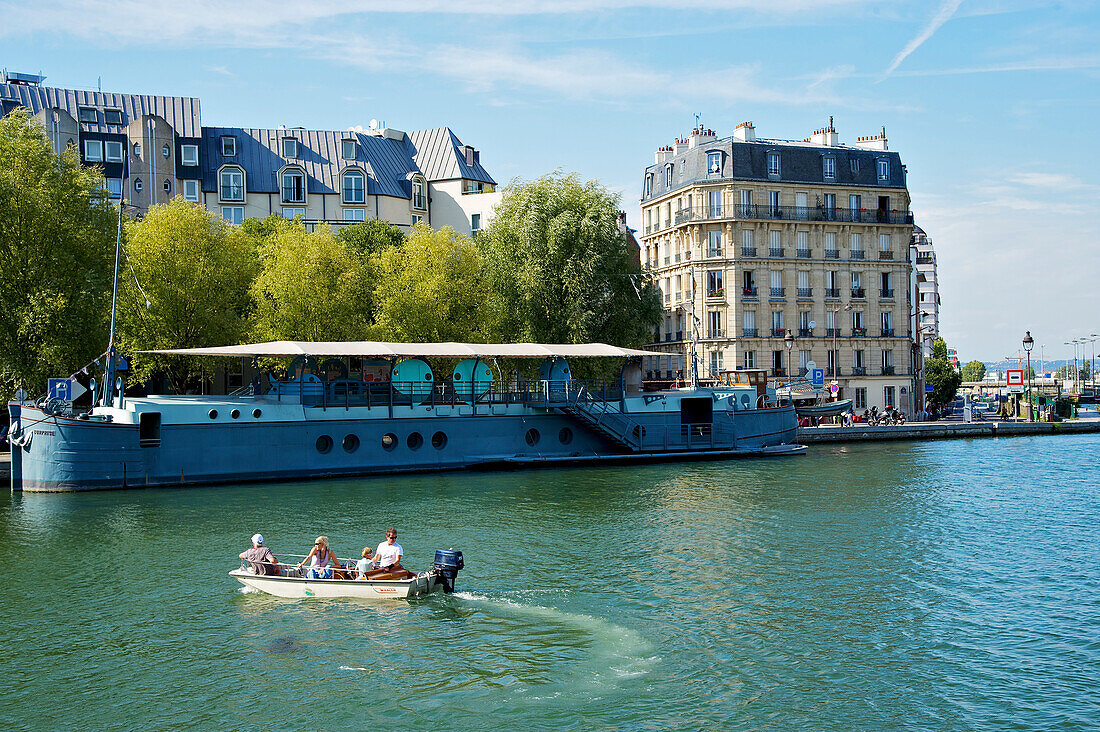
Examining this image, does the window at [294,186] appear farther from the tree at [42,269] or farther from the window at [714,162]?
the tree at [42,269]

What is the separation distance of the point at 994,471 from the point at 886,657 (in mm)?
35176

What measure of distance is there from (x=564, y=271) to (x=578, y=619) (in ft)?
141

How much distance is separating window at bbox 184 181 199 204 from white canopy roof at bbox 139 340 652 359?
117 feet

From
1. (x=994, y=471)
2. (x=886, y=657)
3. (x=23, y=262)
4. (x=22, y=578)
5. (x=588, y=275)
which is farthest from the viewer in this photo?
(x=588, y=275)

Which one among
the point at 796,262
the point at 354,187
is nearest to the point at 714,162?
the point at 796,262

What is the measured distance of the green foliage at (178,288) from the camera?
55.6 metres

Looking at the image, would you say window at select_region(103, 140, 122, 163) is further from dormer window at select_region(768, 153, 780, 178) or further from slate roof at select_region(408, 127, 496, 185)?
dormer window at select_region(768, 153, 780, 178)

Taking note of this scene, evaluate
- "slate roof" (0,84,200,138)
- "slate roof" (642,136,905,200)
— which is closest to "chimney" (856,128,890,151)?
"slate roof" (642,136,905,200)

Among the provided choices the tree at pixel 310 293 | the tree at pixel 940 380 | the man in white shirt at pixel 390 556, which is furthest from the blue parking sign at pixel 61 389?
the tree at pixel 940 380

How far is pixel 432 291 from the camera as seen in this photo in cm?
6084

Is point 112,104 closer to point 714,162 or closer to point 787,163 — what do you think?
point 714,162

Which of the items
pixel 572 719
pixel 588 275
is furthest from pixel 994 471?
pixel 572 719

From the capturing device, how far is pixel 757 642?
70.2ft

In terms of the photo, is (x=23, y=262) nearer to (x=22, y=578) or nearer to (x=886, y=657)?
(x=22, y=578)
